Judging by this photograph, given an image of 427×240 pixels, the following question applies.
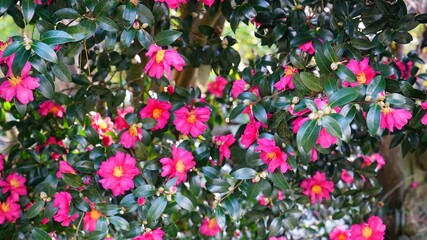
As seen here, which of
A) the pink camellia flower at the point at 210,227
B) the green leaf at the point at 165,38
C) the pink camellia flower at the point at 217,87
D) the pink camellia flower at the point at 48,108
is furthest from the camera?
the pink camellia flower at the point at 217,87

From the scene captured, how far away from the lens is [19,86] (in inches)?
45.9

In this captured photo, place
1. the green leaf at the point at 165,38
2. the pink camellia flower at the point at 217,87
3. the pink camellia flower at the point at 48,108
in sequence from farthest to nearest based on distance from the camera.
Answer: the pink camellia flower at the point at 217,87 < the pink camellia flower at the point at 48,108 < the green leaf at the point at 165,38

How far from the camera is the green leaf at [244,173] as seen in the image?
1.31 m

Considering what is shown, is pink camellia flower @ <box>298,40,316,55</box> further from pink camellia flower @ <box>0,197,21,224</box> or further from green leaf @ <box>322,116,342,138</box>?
pink camellia flower @ <box>0,197,21,224</box>

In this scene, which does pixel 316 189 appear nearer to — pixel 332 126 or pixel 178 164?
pixel 178 164

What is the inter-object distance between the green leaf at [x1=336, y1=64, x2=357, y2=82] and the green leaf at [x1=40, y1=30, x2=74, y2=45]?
0.55 m

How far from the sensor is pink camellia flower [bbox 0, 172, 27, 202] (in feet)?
5.17

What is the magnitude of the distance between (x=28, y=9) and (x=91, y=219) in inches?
23.2

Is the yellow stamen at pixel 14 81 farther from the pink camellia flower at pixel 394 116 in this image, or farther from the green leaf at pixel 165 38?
the pink camellia flower at pixel 394 116

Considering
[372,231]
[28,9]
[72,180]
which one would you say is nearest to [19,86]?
[28,9]

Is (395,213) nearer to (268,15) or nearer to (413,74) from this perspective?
(413,74)

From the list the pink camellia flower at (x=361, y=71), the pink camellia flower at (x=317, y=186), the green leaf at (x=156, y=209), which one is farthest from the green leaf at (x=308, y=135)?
the pink camellia flower at (x=317, y=186)

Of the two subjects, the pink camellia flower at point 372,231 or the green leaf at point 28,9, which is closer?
the green leaf at point 28,9

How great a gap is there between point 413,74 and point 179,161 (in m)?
0.82
